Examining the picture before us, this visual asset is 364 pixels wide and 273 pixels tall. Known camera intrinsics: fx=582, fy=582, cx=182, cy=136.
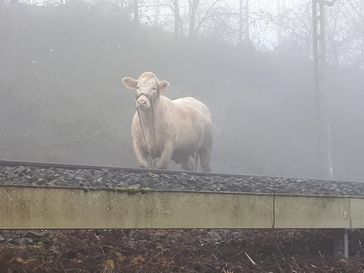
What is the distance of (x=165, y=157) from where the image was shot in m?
10.1

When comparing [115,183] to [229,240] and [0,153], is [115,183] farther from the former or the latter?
[0,153]

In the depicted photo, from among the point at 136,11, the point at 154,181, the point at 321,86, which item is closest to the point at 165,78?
the point at 136,11

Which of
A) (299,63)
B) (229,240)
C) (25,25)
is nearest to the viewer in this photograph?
(229,240)

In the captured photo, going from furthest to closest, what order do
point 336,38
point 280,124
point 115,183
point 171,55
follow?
point 336,38
point 280,124
point 171,55
point 115,183

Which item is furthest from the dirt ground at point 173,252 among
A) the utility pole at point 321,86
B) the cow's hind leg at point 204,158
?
the utility pole at point 321,86

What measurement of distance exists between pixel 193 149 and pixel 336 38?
27.6 m

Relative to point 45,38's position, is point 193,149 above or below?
below

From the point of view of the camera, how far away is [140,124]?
10.2m

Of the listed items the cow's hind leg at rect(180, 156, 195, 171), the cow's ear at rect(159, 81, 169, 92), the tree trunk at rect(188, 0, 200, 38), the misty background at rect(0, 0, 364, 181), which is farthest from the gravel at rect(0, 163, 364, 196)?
the tree trunk at rect(188, 0, 200, 38)

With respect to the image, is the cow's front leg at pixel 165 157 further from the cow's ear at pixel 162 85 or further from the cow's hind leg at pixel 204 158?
the cow's hind leg at pixel 204 158

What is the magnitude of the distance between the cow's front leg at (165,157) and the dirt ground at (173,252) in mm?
4862

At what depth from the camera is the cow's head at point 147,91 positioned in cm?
983

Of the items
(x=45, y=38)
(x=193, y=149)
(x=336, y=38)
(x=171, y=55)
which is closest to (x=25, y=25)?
(x=45, y=38)

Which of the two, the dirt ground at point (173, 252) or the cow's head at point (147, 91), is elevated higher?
the cow's head at point (147, 91)
